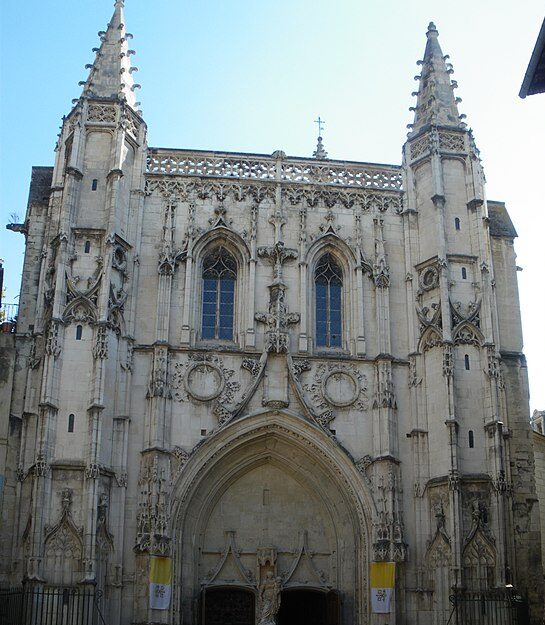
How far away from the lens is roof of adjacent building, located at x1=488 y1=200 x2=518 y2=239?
86.8 feet

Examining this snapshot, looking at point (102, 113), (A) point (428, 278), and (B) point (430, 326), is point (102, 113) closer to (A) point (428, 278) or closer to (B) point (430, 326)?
(A) point (428, 278)

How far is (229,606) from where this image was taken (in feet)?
74.1

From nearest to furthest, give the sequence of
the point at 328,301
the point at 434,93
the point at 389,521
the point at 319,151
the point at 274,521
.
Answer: the point at 389,521
the point at 274,521
the point at 328,301
the point at 434,93
the point at 319,151

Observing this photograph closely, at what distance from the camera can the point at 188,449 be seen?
74.6 ft

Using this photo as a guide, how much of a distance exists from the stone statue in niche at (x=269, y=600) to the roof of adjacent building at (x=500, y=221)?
11.1m

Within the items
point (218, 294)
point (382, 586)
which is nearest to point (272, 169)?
point (218, 294)

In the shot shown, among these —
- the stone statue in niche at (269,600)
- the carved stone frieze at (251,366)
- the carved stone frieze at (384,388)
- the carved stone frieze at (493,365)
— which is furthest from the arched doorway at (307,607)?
the carved stone frieze at (493,365)

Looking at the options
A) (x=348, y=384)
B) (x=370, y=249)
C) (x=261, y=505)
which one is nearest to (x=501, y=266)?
(x=370, y=249)

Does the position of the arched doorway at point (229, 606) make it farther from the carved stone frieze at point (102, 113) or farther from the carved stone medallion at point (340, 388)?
the carved stone frieze at point (102, 113)

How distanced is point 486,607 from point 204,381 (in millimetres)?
8196

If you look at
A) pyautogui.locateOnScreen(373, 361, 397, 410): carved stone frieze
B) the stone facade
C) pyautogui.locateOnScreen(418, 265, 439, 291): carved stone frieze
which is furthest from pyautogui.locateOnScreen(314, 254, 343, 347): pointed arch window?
pyautogui.locateOnScreen(418, 265, 439, 291): carved stone frieze

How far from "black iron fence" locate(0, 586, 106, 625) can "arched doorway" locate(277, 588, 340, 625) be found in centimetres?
492

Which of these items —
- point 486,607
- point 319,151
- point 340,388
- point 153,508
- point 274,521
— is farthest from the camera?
point 319,151

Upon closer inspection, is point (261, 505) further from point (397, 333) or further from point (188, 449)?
point (397, 333)
